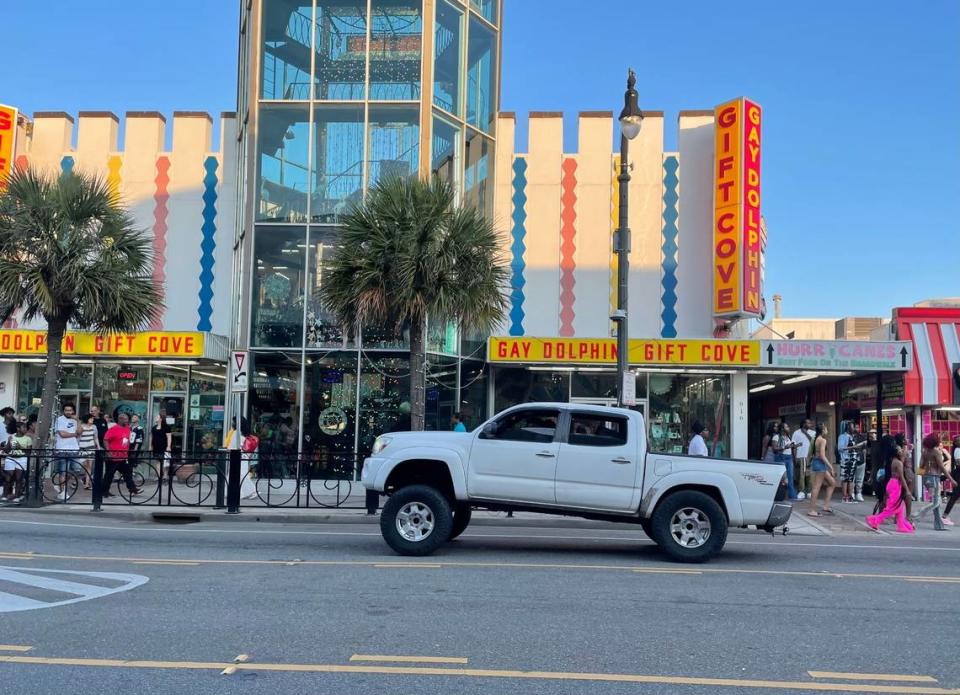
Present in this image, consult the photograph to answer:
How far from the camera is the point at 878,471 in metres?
17.3

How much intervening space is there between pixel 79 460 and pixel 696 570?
12775 mm

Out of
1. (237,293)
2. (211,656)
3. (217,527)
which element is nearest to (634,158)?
(237,293)

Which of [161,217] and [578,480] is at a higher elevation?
[161,217]

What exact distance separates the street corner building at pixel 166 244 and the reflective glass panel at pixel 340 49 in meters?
3.85

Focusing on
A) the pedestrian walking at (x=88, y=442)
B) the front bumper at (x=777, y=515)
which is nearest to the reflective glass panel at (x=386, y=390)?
the pedestrian walking at (x=88, y=442)

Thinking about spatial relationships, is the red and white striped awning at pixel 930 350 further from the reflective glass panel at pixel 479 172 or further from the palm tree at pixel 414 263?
the palm tree at pixel 414 263

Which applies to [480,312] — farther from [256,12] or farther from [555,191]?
[256,12]

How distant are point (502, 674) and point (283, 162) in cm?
1822

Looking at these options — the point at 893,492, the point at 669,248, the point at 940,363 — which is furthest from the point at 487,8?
the point at 893,492

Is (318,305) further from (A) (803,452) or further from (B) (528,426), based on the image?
(A) (803,452)

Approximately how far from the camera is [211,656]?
6.38 m

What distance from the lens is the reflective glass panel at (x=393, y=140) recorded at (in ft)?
72.5

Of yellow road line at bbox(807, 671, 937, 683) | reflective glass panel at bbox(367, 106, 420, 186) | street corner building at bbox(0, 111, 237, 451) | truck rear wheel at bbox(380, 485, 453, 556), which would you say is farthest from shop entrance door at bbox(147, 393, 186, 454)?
yellow road line at bbox(807, 671, 937, 683)

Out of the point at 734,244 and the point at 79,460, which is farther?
the point at 734,244
